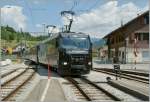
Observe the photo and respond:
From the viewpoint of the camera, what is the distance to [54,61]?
113 ft

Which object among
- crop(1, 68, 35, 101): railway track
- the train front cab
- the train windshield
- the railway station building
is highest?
the railway station building

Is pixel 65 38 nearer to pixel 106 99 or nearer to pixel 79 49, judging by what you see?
pixel 79 49

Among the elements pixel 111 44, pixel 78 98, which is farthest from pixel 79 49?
pixel 111 44

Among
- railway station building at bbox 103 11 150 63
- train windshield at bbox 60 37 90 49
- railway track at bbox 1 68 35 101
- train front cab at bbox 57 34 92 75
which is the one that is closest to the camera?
railway track at bbox 1 68 35 101

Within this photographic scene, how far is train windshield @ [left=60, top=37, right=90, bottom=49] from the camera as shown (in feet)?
105

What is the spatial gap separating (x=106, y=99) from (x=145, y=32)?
209ft

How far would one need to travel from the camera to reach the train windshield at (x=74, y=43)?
3194 centimetres

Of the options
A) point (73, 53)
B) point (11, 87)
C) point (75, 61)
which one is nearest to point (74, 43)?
point (73, 53)

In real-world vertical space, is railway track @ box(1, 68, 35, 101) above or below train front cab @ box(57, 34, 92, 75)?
below

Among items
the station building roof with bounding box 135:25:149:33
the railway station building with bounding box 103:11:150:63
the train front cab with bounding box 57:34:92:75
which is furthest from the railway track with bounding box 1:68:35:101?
the station building roof with bounding box 135:25:149:33

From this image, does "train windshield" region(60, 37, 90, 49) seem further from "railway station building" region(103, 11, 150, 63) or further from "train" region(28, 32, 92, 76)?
"railway station building" region(103, 11, 150, 63)

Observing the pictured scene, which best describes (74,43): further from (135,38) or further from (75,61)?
(135,38)

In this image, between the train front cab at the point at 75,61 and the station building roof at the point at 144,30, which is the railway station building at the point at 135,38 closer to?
the station building roof at the point at 144,30

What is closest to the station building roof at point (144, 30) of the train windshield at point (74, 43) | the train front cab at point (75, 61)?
the train windshield at point (74, 43)
